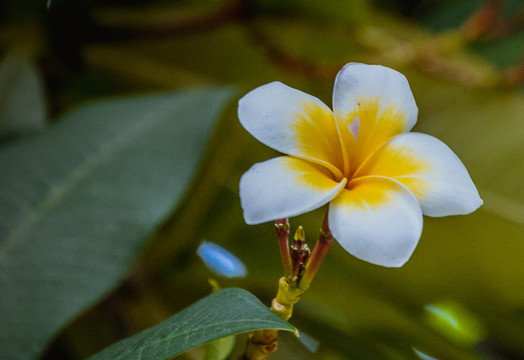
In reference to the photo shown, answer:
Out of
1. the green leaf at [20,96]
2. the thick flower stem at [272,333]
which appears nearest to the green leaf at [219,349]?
the thick flower stem at [272,333]

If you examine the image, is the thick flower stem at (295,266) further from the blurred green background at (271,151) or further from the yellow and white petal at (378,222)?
the blurred green background at (271,151)

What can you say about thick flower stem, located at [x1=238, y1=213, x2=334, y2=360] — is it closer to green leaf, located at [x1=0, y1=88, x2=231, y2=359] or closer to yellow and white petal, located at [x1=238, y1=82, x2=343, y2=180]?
yellow and white petal, located at [x1=238, y1=82, x2=343, y2=180]

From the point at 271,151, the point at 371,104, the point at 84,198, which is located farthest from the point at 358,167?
the point at 271,151

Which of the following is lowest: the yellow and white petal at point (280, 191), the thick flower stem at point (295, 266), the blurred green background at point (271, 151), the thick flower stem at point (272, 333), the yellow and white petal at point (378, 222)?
the blurred green background at point (271, 151)

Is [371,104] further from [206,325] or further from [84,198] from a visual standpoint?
[84,198]

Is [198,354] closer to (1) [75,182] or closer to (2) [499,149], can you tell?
(1) [75,182]

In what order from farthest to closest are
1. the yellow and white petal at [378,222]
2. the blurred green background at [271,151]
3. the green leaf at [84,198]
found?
the blurred green background at [271,151] < the green leaf at [84,198] < the yellow and white petal at [378,222]

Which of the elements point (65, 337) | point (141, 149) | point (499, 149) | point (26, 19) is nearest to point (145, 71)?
point (26, 19)
